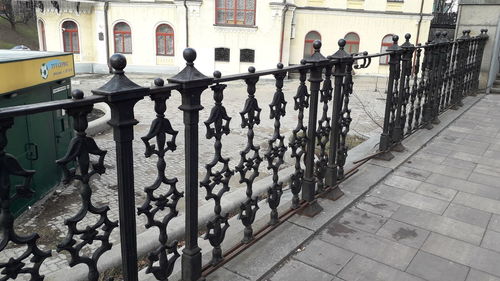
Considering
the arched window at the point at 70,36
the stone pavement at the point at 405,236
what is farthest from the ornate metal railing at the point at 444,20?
the stone pavement at the point at 405,236

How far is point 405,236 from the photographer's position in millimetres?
3619

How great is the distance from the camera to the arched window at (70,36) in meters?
25.7

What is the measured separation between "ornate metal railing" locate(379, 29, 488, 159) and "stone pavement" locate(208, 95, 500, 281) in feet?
2.28

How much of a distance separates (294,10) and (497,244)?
23179mm

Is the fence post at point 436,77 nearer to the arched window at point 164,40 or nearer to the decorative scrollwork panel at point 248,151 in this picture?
the decorative scrollwork panel at point 248,151

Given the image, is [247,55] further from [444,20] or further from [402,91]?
[402,91]

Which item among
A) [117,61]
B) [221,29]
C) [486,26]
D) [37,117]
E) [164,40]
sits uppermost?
[221,29]

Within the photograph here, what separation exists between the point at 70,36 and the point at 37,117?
22197mm

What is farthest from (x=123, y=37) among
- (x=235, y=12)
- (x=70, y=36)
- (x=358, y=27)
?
(x=358, y=27)

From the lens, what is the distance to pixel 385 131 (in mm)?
5480

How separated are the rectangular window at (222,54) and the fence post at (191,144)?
23.1 meters

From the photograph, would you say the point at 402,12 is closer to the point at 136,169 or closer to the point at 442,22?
the point at 442,22

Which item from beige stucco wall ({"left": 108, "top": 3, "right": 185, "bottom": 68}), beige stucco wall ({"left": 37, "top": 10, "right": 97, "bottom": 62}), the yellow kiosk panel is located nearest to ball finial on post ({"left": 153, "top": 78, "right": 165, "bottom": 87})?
the yellow kiosk panel

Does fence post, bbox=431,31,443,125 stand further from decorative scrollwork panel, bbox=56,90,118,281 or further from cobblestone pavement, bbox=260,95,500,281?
decorative scrollwork panel, bbox=56,90,118,281
